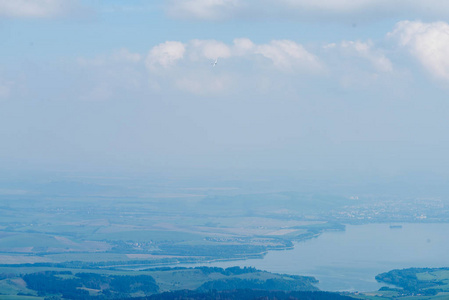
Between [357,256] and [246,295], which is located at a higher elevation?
[357,256]

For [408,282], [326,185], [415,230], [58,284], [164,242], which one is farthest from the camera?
[326,185]

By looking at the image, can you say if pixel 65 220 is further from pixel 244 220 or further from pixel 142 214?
pixel 244 220

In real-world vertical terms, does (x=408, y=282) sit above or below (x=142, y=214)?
below

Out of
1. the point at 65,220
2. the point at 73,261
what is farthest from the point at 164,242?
the point at 65,220

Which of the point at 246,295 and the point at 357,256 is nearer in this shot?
the point at 246,295

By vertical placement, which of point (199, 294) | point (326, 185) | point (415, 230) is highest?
point (326, 185)
